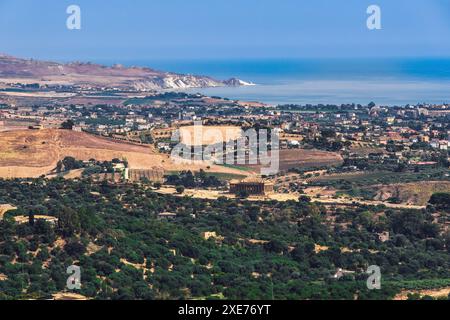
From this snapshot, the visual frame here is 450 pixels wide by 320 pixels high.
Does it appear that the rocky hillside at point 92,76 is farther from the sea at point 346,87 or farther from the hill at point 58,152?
the hill at point 58,152

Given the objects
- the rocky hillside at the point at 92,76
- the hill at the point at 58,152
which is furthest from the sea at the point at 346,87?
the hill at the point at 58,152

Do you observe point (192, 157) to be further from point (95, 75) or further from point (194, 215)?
point (95, 75)

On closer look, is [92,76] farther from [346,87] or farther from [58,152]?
[58,152]

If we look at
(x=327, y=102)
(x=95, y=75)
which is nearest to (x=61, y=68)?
(x=95, y=75)

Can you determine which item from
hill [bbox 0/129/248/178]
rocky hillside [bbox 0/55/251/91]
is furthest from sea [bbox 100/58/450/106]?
hill [bbox 0/129/248/178]

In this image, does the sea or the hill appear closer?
the hill

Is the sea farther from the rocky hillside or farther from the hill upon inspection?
the hill

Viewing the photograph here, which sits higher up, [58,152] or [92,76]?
[92,76]

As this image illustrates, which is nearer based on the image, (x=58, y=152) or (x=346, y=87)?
(x=58, y=152)

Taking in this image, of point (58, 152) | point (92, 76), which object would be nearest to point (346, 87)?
point (92, 76)
